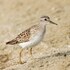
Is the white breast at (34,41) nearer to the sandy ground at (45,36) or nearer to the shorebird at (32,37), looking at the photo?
the shorebird at (32,37)

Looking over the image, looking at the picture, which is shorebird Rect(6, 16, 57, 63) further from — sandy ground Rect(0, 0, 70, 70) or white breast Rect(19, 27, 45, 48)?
sandy ground Rect(0, 0, 70, 70)

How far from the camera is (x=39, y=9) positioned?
848 inches

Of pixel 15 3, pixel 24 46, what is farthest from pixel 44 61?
pixel 15 3

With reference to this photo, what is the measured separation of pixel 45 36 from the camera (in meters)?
16.0

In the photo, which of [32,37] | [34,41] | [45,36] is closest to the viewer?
[34,41]

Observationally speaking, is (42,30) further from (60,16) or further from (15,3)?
(15,3)

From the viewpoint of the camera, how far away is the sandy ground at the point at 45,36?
41.7ft

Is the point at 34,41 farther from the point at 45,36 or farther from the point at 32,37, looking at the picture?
the point at 45,36

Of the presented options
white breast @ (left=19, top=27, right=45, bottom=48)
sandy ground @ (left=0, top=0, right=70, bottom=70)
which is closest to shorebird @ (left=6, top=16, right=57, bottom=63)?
Result: white breast @ (left=19, top=27, right=45, bottom=48)

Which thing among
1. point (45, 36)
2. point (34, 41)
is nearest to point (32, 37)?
point (34, 41)

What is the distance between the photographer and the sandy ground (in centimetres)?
Result: 1271

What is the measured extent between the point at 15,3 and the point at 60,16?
444 centimetres

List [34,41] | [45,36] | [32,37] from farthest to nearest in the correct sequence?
[45,36], [32,37], [34,41]

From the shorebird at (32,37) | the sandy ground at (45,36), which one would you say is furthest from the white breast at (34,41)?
the sandy ground at (45,36)
